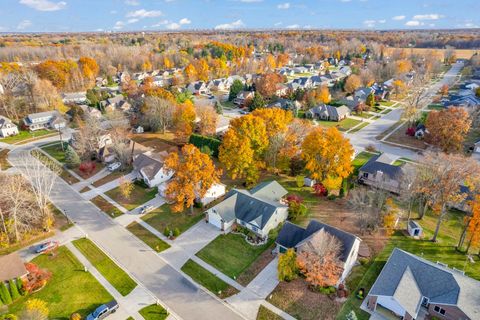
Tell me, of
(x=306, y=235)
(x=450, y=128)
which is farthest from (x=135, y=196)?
(x=450, y=128)

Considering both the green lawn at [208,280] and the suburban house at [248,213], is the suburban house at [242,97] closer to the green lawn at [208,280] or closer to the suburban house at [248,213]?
the suburban house at [248,213]

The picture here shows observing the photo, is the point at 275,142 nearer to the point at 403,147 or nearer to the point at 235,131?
the point at 235,131

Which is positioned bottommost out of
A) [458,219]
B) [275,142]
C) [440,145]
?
[458,219]

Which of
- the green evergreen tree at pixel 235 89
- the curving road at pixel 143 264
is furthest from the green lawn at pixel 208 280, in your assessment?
the green evergreen tree at pixel 235 89

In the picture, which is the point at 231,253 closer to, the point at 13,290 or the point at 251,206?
the point at 251,206

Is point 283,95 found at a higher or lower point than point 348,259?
higher

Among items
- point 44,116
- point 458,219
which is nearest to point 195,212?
point 458,219

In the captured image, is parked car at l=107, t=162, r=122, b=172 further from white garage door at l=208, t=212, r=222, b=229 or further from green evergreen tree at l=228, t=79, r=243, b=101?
Answer: green evergreen tree at l=228, t=79, r=243, b=101

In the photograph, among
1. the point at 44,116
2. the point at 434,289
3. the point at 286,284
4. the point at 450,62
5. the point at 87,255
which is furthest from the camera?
the point at 450,62
